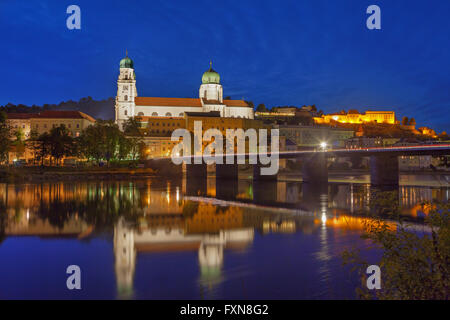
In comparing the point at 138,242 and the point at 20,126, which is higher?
the point at 20,126

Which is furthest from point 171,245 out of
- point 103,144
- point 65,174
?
point 103,144

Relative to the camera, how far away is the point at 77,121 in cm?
14888

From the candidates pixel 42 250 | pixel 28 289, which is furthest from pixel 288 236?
pixel 28 289

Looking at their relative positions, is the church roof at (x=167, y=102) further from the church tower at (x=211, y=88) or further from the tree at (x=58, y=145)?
the tree at (x=58, y=145)

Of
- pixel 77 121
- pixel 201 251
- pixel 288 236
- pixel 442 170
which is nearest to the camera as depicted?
pixel 201 251

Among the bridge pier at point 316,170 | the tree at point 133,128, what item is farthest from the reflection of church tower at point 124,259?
the tree at point 133,128

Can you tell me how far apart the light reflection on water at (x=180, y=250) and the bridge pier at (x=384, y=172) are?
900 inches

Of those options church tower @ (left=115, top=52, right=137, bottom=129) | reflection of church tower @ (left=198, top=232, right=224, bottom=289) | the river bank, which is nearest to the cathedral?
church tower @ (left=115, top=52, right=137, bottom=129)

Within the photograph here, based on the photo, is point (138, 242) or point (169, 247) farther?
point (138, 242)

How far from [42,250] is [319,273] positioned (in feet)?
41.0

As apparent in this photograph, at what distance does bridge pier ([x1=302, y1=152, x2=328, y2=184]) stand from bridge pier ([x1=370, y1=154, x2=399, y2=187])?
7.91 metres

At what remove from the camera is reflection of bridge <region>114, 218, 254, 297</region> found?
50.2ft

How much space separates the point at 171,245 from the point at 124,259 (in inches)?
136

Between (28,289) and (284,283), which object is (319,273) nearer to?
(284,283)
